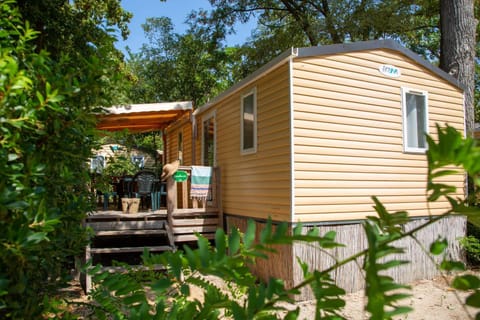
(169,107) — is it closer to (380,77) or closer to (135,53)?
(380,77)

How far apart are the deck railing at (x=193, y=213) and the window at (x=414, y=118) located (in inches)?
158

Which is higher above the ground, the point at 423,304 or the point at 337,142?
the point at 337,142

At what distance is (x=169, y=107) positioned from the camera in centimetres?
898

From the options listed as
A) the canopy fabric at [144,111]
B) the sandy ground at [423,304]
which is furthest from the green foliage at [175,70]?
the sandy ground at [423,304]

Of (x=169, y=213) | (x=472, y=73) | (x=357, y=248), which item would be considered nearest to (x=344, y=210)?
(x=357, y=248)

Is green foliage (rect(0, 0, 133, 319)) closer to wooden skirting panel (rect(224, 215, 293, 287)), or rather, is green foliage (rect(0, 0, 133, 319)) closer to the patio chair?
wooden skirting panel (rect(224, 215, 293, 287))

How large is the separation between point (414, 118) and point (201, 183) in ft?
15.1

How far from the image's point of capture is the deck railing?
791 centimetres

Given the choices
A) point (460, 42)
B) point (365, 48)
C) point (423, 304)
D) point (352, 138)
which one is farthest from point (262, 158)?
point (460, 42)

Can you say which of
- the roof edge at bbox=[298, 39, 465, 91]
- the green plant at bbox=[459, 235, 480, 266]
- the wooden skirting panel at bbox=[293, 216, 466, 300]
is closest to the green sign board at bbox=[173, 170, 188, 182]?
the wooden skirting panel at bbox=[293, 216, 466, 300]

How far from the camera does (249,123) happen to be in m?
7.91

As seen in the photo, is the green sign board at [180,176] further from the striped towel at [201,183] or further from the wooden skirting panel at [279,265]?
the wooden skirting panel at [279,265]

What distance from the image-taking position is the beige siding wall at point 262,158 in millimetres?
6520

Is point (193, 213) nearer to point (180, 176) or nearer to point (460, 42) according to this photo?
point (180, 176)
